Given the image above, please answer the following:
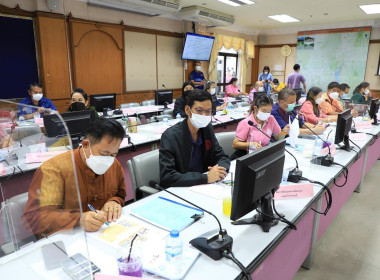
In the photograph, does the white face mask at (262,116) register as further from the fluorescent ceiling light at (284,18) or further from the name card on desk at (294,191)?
the fluorescent ceiling light at (284,18)

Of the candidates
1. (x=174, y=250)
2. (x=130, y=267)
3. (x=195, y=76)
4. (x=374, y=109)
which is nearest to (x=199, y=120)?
(x=174, y=250)

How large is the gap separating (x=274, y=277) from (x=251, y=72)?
9692 mm

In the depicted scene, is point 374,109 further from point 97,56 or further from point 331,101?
point 97,56

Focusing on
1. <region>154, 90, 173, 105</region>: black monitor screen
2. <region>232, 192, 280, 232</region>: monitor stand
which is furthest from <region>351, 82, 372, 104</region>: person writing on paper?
<region>232, 192, 280, 232</region>: monitor stand

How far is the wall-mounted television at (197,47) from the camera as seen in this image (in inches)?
288

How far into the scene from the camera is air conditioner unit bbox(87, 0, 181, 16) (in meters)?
5.28

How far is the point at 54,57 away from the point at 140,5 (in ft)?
6.12

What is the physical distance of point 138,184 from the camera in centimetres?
186

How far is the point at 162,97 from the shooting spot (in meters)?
4.89

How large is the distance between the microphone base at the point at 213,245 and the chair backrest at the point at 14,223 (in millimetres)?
626

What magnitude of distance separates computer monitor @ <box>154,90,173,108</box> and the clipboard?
11.4ft

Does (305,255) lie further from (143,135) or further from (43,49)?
(43,49)

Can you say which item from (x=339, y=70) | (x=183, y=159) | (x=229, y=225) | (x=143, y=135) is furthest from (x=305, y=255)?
(x=339, y=70)

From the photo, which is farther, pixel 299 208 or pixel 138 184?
pixel 138 184
